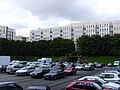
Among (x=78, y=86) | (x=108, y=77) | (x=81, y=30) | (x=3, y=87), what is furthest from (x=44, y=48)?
(x=3, y=87)

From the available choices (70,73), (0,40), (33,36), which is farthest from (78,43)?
A: (33,36)

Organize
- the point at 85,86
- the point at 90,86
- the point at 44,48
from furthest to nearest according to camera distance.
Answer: the point at 44,48
the point at 85,86
the point at 90,86

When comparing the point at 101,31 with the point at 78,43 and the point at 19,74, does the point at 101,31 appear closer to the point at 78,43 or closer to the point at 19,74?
the point at 78,43

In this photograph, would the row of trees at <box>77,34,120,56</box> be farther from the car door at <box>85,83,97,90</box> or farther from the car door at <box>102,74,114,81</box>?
the car door at <box>85,83,97,90</box>

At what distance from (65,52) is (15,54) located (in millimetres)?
21965

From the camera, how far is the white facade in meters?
159

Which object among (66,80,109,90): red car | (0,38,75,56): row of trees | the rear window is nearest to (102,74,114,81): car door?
(66,80,109,90): red car

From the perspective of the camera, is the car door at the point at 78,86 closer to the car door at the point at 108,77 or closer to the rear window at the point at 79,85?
the rear window at the point at 79,85

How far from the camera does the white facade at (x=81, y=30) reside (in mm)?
159250

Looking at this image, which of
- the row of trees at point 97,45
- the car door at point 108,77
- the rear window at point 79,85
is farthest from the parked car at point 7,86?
the row of trees at point 97,45

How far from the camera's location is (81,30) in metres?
172

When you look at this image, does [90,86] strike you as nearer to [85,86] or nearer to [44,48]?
[85,86]

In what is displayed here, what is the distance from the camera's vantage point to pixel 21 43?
366 ft

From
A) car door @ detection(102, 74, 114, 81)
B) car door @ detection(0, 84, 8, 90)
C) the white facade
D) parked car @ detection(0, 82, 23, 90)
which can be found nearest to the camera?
car door @ detection(0, 84, 8, 90)
